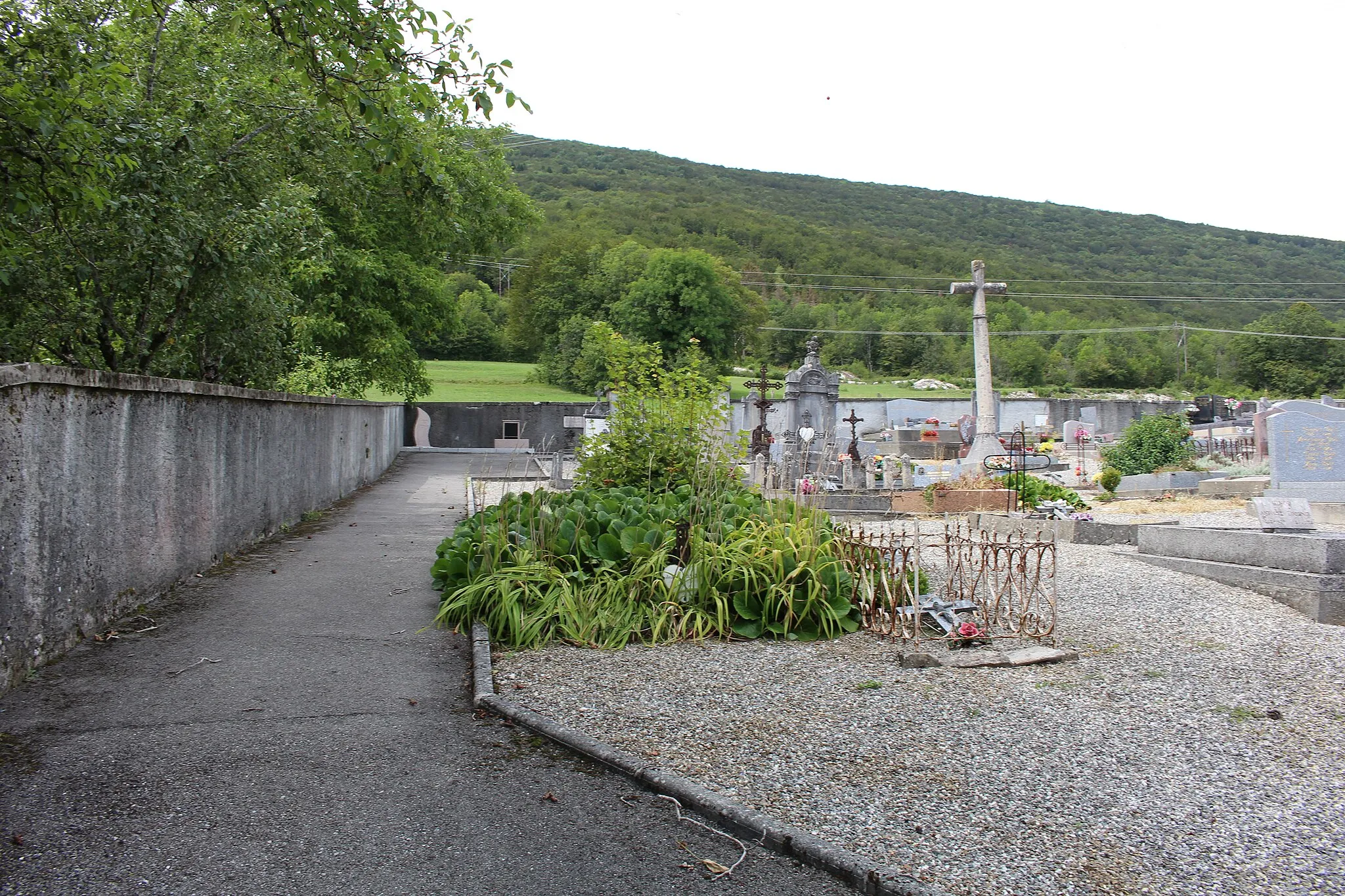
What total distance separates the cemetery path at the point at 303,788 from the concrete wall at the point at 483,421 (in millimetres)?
40516

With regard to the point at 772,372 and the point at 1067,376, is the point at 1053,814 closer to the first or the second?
the point at 772,372

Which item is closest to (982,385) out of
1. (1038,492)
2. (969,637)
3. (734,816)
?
(1038,492)

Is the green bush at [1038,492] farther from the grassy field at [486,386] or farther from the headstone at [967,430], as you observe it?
the grassy field at [486,386]

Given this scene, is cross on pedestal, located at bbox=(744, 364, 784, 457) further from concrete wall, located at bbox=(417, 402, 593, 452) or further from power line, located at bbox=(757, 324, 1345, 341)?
power line, located at bbox=(757, 324, 1345, 341)

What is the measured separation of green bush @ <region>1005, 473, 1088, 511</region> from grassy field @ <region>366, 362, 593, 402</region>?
36.0 meters

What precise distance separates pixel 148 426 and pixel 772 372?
6407 cm

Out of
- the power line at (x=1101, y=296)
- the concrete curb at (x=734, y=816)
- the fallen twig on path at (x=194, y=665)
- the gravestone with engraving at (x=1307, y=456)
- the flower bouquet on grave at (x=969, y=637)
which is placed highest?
the power line at (x=1101, y=296)

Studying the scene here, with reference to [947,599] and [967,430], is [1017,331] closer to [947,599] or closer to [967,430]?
[967,430]

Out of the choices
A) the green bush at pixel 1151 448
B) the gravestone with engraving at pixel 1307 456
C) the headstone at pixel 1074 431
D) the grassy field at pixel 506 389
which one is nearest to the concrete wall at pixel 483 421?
the grassy field at pixel 506 389

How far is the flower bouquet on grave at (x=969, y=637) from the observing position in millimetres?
6301

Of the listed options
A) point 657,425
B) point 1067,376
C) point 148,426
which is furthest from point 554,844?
point 1067,376

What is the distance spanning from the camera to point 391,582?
28.3 feet

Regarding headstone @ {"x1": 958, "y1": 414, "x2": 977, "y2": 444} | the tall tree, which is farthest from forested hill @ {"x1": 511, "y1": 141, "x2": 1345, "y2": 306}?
headstone @ {"x1": 958, "y1": 414, "x2": 977, "y2": 444}

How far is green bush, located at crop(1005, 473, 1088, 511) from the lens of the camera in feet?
47.7
